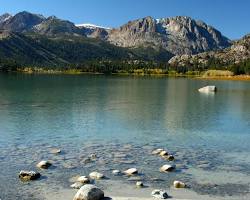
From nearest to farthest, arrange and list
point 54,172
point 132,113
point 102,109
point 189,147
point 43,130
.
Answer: point 54,172 → point 189,147 → point 43,130 → point 132,113 → point 102,109

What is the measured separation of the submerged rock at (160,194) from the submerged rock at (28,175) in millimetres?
9087

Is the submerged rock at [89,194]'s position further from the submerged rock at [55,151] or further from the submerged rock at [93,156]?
Result: the submerged rock at [55,151]

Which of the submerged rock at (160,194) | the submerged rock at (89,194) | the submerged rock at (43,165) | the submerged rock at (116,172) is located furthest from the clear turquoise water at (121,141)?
the submerged rock at (89,194)

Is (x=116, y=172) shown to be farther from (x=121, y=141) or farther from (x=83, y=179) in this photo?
(x=121, y=141)

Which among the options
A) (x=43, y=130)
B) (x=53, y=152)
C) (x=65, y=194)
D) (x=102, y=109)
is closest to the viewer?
(x=65, y=194)

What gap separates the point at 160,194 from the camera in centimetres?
2575

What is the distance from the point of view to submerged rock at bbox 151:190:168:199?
25500 mm

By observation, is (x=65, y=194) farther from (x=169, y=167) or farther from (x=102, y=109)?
(x=102, y=109)

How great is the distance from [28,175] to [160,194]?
10.1 metres

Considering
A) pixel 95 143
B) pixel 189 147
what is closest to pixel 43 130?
pixel 95 143

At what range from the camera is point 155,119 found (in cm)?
6481

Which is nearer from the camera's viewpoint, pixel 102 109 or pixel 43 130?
pixel 43 130

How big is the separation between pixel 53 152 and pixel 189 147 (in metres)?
14.0

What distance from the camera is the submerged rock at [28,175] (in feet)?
97.3
